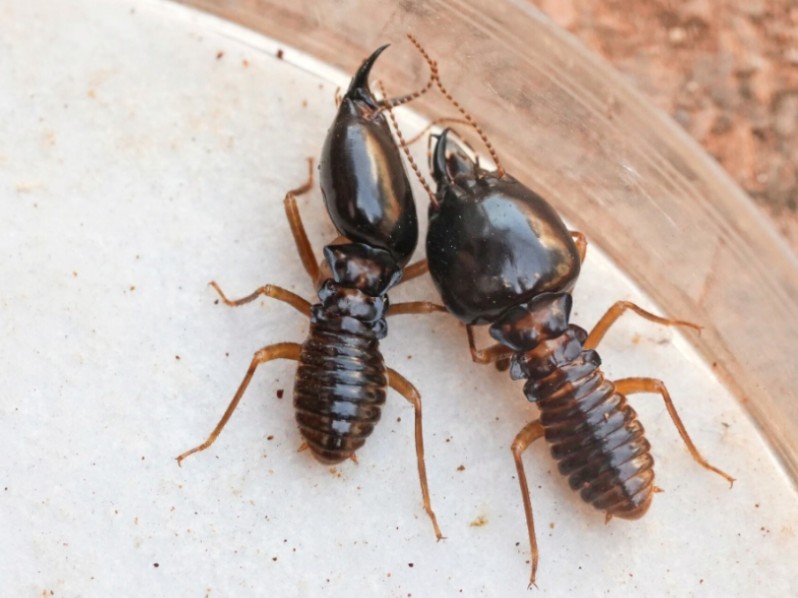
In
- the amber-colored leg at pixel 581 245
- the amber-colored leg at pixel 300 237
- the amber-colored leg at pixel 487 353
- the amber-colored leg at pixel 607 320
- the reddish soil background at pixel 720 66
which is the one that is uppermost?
the reddish soil background at pixel 720 66

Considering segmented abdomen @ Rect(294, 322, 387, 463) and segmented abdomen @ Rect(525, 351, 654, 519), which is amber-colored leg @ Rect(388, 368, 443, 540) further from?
segmented abdomen @ Rect(525, 351, 654, 519)

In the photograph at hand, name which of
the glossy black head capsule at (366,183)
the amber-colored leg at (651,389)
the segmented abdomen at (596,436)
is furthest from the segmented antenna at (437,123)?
the amber-colored leg at (651,389)

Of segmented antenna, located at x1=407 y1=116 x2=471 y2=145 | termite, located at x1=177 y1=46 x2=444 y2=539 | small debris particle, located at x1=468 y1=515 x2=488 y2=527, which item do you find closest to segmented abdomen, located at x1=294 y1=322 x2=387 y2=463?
termite, located at x1=177 y1=46 x2=444 y2=539

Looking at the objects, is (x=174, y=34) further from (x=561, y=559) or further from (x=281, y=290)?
(x=561, y=559)

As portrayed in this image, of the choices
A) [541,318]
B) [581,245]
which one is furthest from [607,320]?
[541,318]

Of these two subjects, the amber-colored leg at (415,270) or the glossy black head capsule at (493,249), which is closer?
the glossy black head capsule at (493,249)

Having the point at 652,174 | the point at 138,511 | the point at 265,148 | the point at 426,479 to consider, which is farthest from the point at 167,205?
the point at 652,174

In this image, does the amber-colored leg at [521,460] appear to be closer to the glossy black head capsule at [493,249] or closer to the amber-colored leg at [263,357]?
the glossy black head capsule at [493,249]
